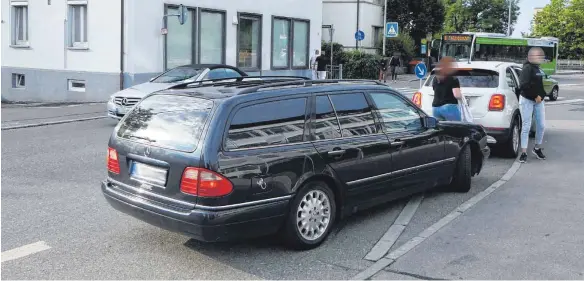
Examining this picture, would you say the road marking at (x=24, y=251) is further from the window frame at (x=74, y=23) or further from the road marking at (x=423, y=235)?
the window frame at (x=74, y=23)

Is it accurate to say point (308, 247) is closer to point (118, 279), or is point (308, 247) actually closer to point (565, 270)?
point (118, 279)

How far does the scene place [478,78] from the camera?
10.9 meters

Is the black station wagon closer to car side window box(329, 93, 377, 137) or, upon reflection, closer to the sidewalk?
car side window box(329, 93, 377, 137)

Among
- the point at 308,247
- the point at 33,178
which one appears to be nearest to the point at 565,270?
the point at 308,247

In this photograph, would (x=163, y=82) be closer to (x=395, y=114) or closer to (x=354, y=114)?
(x=395, y=114)

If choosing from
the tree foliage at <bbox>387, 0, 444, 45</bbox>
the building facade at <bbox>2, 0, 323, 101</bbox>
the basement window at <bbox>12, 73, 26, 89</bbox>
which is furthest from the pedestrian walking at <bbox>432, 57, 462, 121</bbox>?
the tree foliage at <bbox>387, 0, 444, 45</bbox>

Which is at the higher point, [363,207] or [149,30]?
[149,30]

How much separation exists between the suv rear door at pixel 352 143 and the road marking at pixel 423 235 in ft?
2.12

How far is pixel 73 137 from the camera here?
12.8 m

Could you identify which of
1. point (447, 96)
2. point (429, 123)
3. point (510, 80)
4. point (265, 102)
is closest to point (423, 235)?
point (429, 123)

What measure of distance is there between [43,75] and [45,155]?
13.0m

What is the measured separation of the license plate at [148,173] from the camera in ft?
17.7

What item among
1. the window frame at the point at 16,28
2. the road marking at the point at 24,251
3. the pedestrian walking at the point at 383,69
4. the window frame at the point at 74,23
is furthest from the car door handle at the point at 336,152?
the pedestrian walking at the point at 383,69

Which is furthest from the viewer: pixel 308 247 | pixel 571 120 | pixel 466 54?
pixel 466 54
